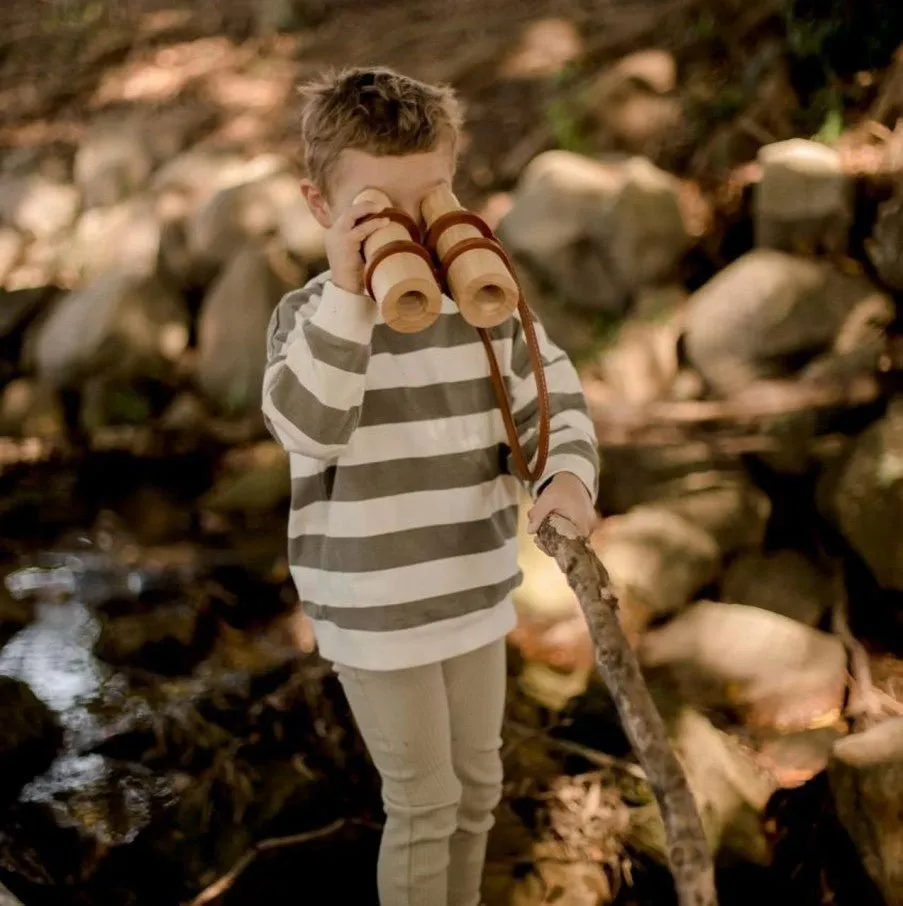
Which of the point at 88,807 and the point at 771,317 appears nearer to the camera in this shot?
the point at 88,807

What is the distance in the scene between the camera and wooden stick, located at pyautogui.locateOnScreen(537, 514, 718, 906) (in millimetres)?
1516

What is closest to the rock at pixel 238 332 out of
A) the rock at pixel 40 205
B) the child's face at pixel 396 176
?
the rock at pixel 40 205

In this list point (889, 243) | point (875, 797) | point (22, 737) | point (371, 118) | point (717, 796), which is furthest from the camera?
point (889, 243)

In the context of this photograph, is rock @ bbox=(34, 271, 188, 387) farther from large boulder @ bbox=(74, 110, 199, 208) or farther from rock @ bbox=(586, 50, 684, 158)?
rock @ bbox=(586, 50, 684, 158)

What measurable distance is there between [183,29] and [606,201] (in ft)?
21.0

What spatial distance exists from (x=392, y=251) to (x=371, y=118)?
316 millimetres

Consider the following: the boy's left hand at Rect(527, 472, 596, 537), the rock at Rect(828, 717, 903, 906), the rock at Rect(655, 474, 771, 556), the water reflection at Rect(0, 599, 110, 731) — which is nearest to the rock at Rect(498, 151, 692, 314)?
the rock at Rect(655, 474, 771, 556)

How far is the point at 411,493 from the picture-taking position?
1.79 meters

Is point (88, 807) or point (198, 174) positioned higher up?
point (88, 807)

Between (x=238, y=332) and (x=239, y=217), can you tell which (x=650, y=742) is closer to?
(x=238, y=332)

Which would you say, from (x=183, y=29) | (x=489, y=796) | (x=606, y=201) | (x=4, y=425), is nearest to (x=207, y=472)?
(x=4, y=425)

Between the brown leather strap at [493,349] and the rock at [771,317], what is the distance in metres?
3.62

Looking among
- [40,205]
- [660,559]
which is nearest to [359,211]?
[660,559]

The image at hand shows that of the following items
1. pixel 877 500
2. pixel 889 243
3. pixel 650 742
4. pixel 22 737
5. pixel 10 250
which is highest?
pixel 650 742
